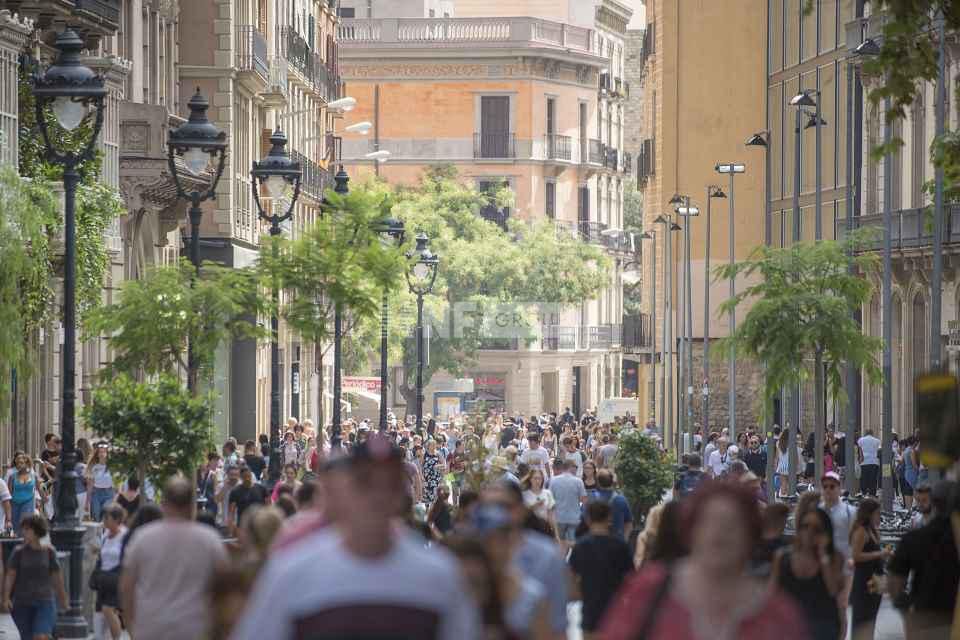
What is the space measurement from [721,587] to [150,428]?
15521mm

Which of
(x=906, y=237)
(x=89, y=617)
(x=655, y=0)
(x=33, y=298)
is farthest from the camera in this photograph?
(x=655, y=0)

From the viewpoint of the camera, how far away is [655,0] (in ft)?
251

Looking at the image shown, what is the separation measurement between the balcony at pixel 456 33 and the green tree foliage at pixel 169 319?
68423 mm

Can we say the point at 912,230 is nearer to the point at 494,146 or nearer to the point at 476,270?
the point at 476,270

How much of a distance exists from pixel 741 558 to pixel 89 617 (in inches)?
527

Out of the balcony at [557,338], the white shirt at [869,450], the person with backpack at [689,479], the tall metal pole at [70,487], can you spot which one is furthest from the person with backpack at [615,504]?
the balcony at [557,338]

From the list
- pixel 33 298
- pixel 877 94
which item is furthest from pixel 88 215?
pixel 877 94

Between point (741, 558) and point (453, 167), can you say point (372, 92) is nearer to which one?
point (453, 167)

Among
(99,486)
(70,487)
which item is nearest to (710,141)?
(99,486)

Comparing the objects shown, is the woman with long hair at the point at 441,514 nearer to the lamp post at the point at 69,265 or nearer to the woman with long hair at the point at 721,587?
the lamp post at the point at 69,265

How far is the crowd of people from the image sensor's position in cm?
660

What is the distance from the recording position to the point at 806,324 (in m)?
36.4

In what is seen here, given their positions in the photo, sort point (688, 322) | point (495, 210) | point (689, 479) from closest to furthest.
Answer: point (689, 479), point (688, 322), point (495, 210)

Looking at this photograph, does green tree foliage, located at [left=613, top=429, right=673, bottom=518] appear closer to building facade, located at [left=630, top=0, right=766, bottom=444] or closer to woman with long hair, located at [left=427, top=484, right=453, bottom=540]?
woman with long hair, located at [left=427, top=484, right=453, bottom=540]
